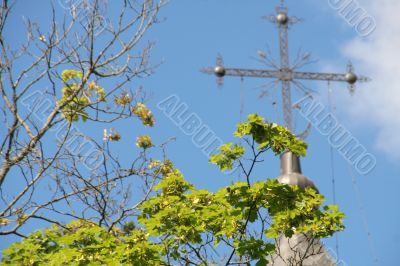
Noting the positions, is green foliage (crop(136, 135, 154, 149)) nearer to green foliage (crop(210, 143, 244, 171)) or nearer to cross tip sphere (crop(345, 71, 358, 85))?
green foliage (crop(210, 143, 244, 171))

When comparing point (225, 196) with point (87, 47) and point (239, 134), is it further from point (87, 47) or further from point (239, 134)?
point (87, 47)

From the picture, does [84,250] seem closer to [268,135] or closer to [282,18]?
[268,135]

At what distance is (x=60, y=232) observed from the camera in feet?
38.7

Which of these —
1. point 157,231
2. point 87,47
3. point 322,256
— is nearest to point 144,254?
point 157,231

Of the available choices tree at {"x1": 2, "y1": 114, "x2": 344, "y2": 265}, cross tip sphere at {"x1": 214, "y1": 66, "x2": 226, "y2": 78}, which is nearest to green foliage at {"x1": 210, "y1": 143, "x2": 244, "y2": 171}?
tree at {"x1": 2, "y1": 114, "x2": 344, "y2": 265}

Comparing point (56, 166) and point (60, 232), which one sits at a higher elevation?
point (56, 166)

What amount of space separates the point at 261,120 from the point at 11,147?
408cm

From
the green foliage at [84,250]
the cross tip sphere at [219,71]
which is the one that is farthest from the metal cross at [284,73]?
the green foliage at [84,250]

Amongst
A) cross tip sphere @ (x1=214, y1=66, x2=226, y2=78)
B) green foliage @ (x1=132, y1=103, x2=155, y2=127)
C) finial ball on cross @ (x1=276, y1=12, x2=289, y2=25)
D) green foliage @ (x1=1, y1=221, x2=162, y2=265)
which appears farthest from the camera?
cross tip sphere @ (x1=214, y1=66, x2=226, y2=78)

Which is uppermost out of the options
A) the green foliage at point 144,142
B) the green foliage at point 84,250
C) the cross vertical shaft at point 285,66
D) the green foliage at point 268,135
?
the cross vertical shaft at point 285,66

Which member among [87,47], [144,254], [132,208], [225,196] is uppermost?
[87,47]

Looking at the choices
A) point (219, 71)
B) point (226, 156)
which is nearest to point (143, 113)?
point (226, 156)

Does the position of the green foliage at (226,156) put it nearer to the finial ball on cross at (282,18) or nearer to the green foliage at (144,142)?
the green foliage at (144,142)

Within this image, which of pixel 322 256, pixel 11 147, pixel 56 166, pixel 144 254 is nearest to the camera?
pixel 144 254
